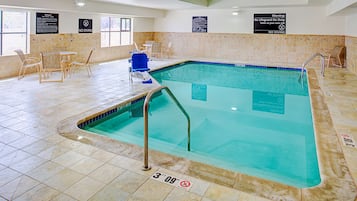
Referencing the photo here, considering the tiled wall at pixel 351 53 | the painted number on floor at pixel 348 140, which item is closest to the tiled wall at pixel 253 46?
the tiled wall at pixel 351 53

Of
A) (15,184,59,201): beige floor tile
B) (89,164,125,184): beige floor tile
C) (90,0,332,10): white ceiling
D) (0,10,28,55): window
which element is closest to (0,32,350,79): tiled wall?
(0,10,28,55): window

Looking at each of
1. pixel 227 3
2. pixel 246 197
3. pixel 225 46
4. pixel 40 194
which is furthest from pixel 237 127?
pixel 225 46

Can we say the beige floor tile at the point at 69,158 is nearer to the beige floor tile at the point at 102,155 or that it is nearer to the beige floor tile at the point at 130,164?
the beige floor tile at the point at 102,155

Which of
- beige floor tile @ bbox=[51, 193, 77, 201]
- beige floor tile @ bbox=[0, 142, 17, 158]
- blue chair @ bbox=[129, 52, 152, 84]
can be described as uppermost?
blue chair @ bbox=[129, 52, 152, 84]

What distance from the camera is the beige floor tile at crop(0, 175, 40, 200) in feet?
8.28

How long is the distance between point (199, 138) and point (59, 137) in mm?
2095

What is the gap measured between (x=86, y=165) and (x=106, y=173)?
31cm

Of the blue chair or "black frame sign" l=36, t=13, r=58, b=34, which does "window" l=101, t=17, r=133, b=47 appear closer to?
"black frame sign" l=36, t=13, r=58, b=34

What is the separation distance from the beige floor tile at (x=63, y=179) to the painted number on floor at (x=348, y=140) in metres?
3.20

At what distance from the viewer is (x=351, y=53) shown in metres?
9.33

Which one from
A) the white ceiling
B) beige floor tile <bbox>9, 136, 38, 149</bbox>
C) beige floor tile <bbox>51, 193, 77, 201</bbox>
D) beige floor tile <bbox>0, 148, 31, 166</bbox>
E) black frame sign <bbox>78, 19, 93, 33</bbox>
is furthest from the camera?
black frame sign <bbox>78, 19, 93, 33</bbox>

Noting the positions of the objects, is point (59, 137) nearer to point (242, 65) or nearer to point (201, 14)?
point (242, 65)

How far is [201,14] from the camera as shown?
12766mm

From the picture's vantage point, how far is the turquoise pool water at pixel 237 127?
383 cm
